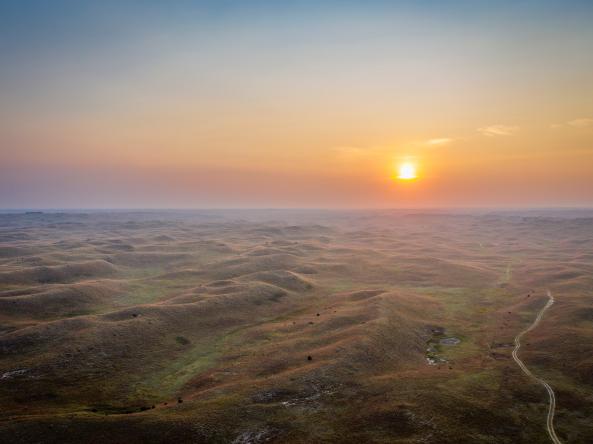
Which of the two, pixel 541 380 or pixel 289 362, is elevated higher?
pixel 541 380

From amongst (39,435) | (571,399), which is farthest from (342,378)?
(39,435)

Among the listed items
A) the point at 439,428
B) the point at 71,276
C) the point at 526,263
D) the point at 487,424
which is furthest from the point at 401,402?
the point at 526,263

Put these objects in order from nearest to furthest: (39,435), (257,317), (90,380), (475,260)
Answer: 1. (39,435)
2. (90,380)
3. (257,317)
4. (475,260)

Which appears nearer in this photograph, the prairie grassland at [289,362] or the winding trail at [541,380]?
the winding trail at [541,380]

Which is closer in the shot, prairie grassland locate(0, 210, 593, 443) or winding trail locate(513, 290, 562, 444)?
winding trail locate(513, 290, 562, 444)

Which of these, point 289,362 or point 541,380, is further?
point 289,362

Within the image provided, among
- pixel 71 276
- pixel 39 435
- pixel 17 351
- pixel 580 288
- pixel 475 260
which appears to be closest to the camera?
pixel 39 435

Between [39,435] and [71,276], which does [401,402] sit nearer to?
[39,435]

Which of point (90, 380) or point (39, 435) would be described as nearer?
point (39, 435)

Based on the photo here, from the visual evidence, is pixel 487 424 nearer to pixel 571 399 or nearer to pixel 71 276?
pixel 571 399
